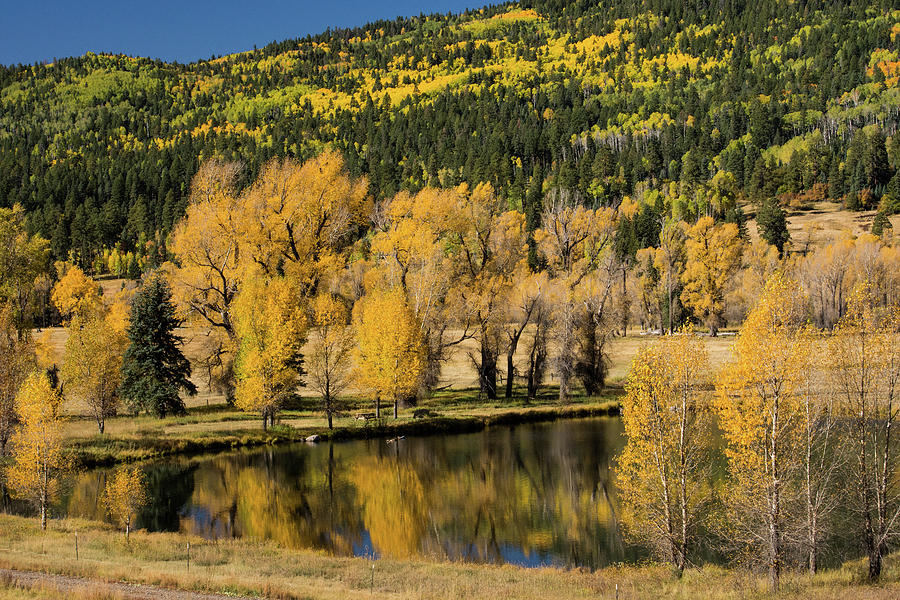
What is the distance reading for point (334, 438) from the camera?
156ft

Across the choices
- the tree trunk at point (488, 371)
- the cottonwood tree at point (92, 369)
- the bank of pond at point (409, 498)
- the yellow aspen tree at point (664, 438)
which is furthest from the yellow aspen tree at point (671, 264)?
the yellow aspen tree at point (664, 438)

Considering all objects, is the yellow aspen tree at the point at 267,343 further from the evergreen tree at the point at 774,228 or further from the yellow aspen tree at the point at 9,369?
the evergreen tree at the point at 774,228

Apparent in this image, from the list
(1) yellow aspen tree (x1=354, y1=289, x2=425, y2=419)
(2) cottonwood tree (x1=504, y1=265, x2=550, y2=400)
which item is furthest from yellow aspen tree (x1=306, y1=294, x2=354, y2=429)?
(2) cottonwood tree (x1=504, y1=265, x2=550, y2=400)

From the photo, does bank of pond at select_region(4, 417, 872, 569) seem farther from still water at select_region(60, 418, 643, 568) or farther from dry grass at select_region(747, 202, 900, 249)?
dry grass at select_region(747, 202, 900, 249)

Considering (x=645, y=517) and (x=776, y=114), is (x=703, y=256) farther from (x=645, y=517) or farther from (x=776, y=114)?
(x=776, y=114)

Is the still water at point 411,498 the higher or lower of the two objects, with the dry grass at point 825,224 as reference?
lower

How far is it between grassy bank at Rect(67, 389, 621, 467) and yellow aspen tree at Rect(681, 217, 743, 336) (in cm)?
2341

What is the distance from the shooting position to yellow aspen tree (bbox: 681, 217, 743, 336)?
78.9 metres

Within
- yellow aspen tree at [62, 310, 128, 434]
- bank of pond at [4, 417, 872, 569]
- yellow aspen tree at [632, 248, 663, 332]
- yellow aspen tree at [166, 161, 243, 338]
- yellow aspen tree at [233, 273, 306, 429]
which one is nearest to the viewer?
bank of pond at [4, 417, 872, 569]

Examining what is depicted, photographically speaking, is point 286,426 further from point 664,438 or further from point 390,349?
point 664,438

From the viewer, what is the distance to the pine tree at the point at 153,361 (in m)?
49.7

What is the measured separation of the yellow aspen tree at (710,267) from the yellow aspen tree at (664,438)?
55917 millimetres

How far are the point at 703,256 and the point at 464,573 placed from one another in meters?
64.1

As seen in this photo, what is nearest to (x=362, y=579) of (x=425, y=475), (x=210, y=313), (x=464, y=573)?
(x=464, y=573)
